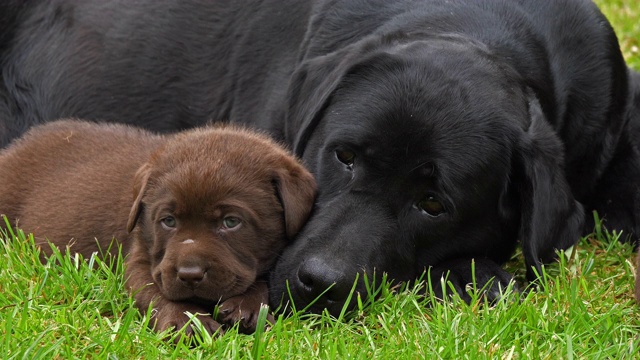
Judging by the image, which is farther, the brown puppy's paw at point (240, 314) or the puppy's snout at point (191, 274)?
the brown puppy's paw at point (240, 314)

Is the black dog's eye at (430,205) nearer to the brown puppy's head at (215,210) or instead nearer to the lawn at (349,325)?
the lawn at (349,325)

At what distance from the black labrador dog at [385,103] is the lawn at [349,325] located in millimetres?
161

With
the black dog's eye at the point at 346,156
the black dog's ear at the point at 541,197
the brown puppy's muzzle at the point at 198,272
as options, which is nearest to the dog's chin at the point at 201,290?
the brown puppy's muzzle at the point at 198,272

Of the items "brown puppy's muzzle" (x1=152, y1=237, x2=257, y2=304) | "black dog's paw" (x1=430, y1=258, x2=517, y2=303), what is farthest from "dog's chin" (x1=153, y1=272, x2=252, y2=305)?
"black dog's paw" (x1=430, y1=258, x2=517, y2=303)

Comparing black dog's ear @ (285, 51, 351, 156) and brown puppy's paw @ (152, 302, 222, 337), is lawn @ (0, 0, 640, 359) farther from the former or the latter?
black dog's ear @ (285, 51, 351, 156)

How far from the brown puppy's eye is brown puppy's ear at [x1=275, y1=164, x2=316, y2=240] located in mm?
193

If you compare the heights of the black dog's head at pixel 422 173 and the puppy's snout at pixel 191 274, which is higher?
the black dog's head at pixel 422 173

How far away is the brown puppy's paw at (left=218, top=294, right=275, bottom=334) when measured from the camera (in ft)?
11.8

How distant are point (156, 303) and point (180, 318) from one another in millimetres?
124

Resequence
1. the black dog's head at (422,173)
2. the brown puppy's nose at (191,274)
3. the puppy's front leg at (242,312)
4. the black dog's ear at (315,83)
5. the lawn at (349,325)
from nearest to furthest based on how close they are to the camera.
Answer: the lawn at (349,325) → the brown puppy's nose at (191,274) → the puppy's front leg at (242,312) → the black dog's head at (422,173) → the black dog's ear at (315,83)

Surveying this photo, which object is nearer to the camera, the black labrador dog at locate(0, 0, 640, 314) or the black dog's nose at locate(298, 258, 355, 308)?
the black dog's nose at locate(298, 258, 355, 308)

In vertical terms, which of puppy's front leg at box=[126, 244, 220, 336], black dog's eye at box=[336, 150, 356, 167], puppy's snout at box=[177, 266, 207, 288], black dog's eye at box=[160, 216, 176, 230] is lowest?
puppy's front leg at box=[126, 244, 220, 336]

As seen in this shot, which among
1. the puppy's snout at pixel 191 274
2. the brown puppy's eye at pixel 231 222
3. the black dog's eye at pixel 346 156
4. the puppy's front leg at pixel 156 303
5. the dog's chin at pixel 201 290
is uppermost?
the black dog's eye at pixel 346 156

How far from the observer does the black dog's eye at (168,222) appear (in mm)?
3670
